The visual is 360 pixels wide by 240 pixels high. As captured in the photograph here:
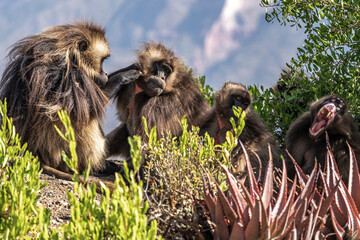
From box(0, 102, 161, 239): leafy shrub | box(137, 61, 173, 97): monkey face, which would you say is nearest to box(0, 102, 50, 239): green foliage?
box(0, 102, 161, 239): leafy shrub

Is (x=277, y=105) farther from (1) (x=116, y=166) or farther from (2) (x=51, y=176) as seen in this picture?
(2) (x=51, y=176)

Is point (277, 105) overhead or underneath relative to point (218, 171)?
overhead

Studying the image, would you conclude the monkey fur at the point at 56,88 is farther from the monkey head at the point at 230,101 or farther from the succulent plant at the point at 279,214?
the succulent plant at the point at 279,214

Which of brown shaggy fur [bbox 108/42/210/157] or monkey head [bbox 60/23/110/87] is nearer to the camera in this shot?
monkey head [bbox 60/23/110/87]

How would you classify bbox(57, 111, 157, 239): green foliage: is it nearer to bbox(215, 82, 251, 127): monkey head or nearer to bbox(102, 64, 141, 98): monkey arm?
bbox(102, 64, 141, 98): monkey arm

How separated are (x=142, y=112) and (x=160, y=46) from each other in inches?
35.9

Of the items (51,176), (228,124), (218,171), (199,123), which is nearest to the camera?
(218,171)

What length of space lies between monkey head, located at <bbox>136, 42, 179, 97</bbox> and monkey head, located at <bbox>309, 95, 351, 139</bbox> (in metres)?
1.68

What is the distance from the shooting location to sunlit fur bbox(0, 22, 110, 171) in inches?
185

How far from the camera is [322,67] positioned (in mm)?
5340

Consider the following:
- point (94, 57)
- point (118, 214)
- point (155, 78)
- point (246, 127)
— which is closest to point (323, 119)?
point (246, 127)

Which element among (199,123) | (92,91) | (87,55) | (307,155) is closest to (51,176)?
(92,91)

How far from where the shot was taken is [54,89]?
475cm

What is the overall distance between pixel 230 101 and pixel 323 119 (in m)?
1.03
